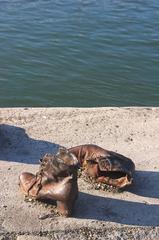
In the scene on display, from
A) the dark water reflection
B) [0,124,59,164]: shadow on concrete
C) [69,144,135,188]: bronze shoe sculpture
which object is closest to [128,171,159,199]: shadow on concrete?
[69,144,135,188]: bronze shoe sculpture

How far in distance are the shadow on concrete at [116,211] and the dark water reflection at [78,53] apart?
4.07 metres

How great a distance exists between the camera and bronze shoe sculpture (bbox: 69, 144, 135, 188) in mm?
6371

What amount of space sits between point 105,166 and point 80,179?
0.36 metres

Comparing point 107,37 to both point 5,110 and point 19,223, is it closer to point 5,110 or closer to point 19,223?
point 5,110

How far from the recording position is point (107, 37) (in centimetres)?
1368

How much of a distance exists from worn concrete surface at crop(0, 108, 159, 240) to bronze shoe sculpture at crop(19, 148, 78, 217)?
12 centimetres

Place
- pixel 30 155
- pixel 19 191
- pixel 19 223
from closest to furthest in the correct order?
pixel 19 223 < pixel 19 191 < pixel 30 155

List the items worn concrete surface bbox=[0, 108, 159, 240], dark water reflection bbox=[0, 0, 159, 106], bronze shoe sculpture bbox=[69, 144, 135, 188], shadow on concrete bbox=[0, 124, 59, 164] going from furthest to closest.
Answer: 1. dark water reflection bbox=[0, 0, 159, 106]
2. shadow on concrete bbox=[0, 124, 59, 164]
3. bronze shoe sculpture bbox=[69, 144, 135, 188]
4. worn concrete surface bbox=[0, 108, 159, 240]

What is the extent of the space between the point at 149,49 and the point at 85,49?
1.51 metres

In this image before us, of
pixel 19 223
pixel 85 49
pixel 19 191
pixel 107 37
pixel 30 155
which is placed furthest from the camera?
pixel 107 37

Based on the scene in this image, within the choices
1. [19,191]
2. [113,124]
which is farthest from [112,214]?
[113,124]

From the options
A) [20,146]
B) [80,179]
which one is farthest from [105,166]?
[20,146]

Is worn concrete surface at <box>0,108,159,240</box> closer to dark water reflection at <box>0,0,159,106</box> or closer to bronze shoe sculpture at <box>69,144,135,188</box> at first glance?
bronze shoe sculpture at <box>69,144,135,188</box>

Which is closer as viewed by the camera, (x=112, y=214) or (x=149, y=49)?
(x=112, y=214)
